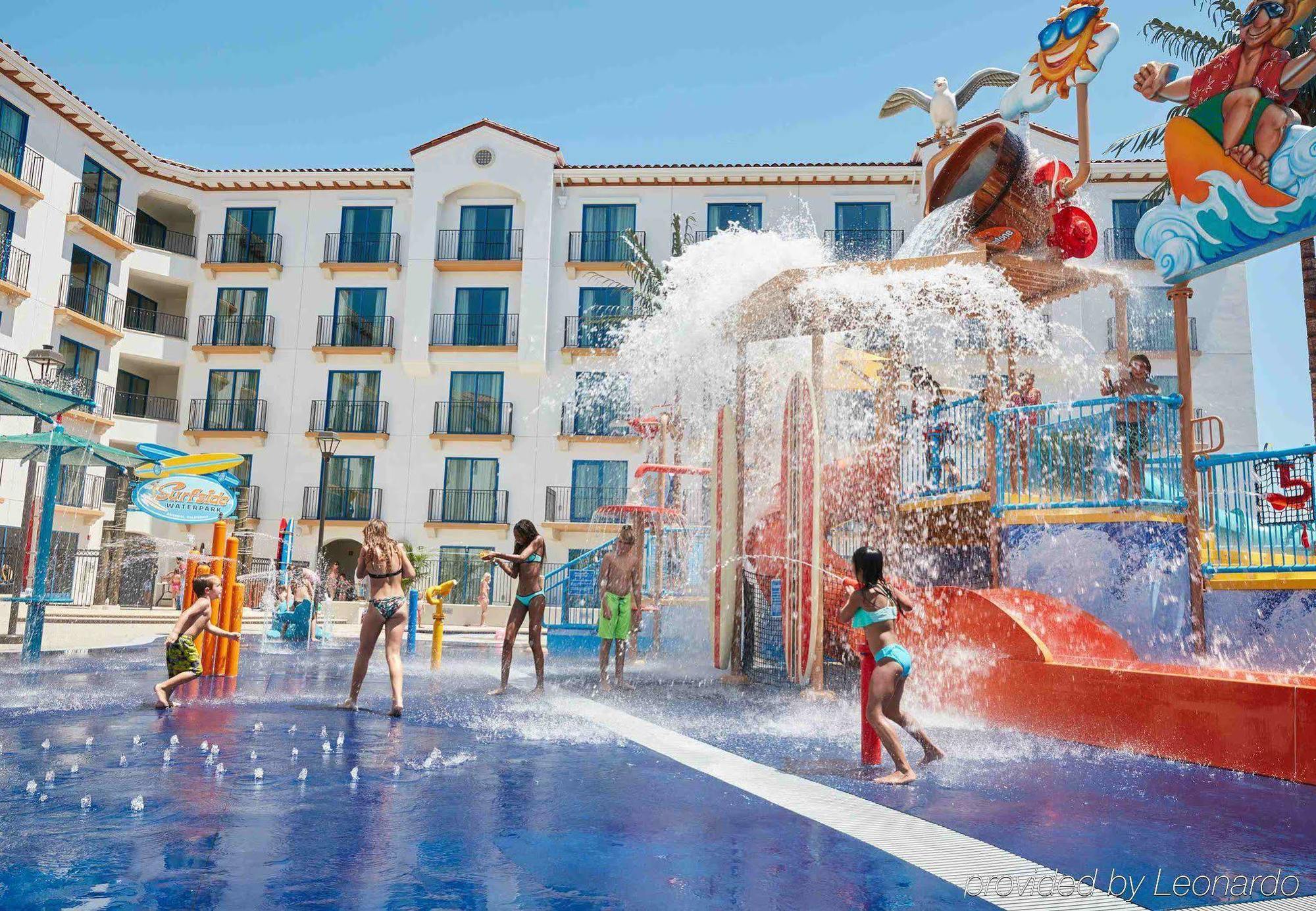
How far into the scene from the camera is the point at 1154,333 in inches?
1174

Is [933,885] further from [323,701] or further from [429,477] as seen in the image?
[429,477]

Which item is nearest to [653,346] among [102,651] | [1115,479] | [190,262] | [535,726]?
[1115,479]

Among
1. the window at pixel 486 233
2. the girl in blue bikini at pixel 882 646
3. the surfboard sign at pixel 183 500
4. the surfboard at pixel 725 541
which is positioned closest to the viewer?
the girl in blue bikini at pixel 882 646

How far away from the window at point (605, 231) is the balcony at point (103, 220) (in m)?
14.4

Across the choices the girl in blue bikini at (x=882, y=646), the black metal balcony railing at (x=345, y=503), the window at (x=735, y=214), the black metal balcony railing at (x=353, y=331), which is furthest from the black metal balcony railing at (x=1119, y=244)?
the girl in blue bikini at (x=882, y=646)

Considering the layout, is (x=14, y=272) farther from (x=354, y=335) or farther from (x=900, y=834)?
(x=900, y=834)

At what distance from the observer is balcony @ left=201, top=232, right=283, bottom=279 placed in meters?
33.9

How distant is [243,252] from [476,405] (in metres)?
9.97

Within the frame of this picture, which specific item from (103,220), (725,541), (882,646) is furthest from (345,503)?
(882,646)

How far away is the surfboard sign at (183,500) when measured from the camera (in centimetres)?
1453

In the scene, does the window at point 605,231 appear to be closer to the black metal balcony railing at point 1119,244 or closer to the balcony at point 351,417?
the balcony at point 351,417

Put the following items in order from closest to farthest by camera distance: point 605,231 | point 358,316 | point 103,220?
point 103,220, point 605,231, point 358,316

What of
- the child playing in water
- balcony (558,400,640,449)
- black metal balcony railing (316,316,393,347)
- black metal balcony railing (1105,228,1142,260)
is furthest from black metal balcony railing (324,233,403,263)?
the child playing in water

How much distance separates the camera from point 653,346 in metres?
14.0
